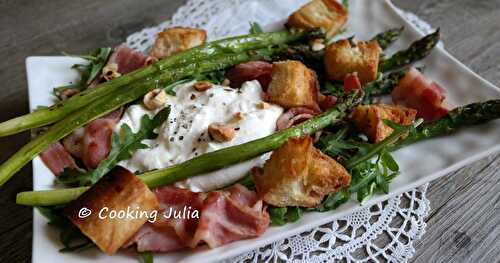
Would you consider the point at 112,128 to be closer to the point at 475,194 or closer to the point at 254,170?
the point at 254,170

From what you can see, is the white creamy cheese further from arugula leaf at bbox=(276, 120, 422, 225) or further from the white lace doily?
the white lace doily

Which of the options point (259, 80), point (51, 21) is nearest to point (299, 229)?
point (259, 80)

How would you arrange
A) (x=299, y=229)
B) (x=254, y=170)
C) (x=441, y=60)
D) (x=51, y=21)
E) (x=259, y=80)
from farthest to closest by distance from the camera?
1. (x=51, y=21)
2. (x=441, y=60)
3. (x=259, y=80)
4. (x=254, y=170)
5. (x=299, y=229)

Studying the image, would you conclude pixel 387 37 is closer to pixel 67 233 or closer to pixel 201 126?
pixel 201 126

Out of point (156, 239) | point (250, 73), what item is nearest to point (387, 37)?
point (250, 73)

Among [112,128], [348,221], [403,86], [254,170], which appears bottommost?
[348,221]
